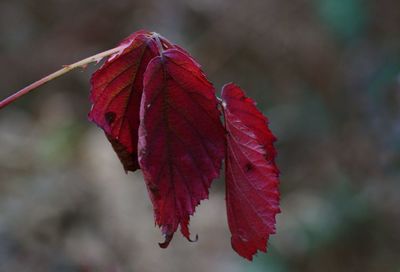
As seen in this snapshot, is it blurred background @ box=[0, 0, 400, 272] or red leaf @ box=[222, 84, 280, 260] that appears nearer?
red leaf @ box=[222, 84, 280, 260]

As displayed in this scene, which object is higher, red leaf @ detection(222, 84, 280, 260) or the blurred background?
red leaf @ detection(222, 84, 280, 260)

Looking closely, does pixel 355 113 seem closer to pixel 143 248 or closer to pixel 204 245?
pixel 204 245

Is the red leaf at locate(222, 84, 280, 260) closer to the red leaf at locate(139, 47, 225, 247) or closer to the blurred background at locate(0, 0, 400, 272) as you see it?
the red leaf at locate(139, 47, 225, 247)

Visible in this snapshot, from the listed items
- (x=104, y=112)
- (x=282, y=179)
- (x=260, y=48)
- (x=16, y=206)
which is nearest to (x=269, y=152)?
(x=104, y=112)

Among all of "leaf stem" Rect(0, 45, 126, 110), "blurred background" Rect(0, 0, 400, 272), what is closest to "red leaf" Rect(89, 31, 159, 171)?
"leaf stem" Rect(0, 45, 126, 110)

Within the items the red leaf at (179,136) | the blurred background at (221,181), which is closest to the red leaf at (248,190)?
the red leaf at (179,136)

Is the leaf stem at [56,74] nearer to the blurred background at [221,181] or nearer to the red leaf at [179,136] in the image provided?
the red leaf at [179,136]

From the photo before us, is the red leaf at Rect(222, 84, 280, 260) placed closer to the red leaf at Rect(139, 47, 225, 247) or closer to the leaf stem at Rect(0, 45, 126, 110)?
the red leaf at Rect(139, 47, 225, 247)

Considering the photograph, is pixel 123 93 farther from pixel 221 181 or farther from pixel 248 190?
pixel 221 181
